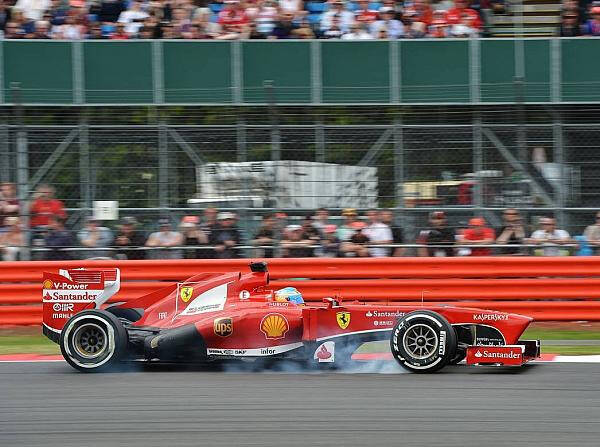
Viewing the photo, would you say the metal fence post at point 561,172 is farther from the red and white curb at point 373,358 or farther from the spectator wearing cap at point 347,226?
the red and white curb at point 373,358

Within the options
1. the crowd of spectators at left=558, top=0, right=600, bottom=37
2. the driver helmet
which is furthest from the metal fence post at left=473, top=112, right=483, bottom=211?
the driver helmet

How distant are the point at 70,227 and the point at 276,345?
4.50 metres

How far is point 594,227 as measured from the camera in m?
11.6

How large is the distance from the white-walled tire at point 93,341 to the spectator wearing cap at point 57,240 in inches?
137

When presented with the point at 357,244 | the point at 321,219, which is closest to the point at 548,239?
the point at 357,244

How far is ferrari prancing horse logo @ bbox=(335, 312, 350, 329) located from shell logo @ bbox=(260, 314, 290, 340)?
40 centimetres

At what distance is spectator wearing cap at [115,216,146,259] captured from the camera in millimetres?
11633

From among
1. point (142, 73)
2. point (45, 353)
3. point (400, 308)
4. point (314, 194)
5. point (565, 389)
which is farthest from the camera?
point (142, 73)

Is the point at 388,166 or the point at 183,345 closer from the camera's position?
the point at 183,345

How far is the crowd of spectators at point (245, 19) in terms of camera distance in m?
14.1

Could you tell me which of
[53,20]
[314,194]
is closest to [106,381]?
[314,194]

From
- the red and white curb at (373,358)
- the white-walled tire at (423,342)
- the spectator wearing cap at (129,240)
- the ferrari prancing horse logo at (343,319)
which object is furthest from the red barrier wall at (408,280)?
the white-walled tire at (423,342)

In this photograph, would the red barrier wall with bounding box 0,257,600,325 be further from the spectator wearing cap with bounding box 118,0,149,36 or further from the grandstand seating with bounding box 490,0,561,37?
the grandstand seating with bounding box 490,0,561,37

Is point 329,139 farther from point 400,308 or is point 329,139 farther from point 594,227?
point 400,308
